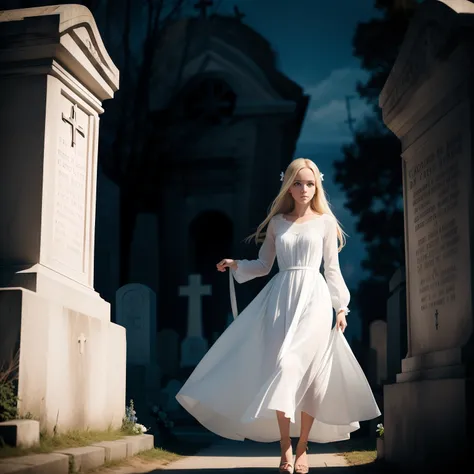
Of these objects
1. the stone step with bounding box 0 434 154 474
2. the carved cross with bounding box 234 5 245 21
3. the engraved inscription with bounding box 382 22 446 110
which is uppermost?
the carved cross with bounding box 234 5 245 21

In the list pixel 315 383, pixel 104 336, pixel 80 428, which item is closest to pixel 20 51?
pixel 104 336

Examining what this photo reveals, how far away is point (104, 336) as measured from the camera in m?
6.99

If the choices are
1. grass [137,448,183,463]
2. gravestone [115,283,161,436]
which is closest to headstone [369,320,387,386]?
gravestone [115,283,161,436]

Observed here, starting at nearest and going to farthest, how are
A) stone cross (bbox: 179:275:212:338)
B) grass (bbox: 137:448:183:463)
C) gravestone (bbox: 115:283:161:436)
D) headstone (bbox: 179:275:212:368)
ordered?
1. grass (bbox: 137:448:183:463)
2. gravestone (bbox: 115:283:161:436)
3. headstone (bbox: 179:275:212:368)
4. stone cross (bbox: 179:275:212:338)

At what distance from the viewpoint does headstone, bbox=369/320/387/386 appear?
14970 mm

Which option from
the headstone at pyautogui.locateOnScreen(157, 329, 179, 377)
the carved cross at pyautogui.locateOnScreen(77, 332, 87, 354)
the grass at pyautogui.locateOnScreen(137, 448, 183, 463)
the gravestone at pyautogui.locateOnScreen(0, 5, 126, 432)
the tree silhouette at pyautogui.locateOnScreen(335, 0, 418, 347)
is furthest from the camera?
the tree silhouette at pyautogui.locateOnScreen(335, 0, 418, 347)

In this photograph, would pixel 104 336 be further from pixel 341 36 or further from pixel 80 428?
pixel 341 36

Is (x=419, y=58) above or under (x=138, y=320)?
above

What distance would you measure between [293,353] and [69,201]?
2.47m

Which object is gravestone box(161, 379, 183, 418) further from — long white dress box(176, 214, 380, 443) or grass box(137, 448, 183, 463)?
long white dress box(176, 214, 380, 443)

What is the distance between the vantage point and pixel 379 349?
1603cm

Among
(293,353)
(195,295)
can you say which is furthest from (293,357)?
(195,295)

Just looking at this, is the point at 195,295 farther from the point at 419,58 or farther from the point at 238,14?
the point at 419,58

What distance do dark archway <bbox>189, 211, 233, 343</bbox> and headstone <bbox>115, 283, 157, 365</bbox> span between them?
359 inches
